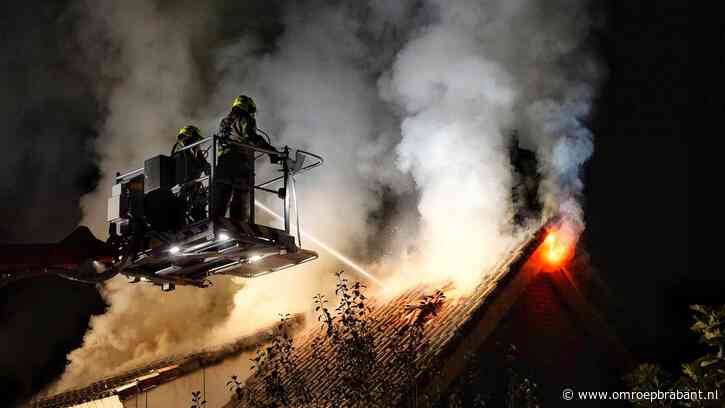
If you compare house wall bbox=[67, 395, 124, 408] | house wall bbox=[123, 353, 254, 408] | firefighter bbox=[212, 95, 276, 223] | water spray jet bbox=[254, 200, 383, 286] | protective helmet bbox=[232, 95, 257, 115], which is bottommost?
house wall bbox=[67, 395, 124, 408]

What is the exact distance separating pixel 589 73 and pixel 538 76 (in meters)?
0.98

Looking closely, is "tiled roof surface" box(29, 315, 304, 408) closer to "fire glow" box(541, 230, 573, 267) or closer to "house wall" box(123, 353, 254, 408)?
"house wall" box(123, 353, 254, 408)

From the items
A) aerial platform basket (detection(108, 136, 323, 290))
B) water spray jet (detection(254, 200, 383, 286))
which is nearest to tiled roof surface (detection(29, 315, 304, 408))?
water spray jet (detection(254, 200, 383, 286))

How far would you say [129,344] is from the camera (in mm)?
20938

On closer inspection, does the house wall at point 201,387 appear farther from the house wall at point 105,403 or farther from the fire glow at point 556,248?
the fire glow at point 556,248

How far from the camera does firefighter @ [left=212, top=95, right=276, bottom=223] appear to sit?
859 cm

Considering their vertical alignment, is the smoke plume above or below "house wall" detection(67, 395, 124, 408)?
above


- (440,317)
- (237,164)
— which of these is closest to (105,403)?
(440,317)

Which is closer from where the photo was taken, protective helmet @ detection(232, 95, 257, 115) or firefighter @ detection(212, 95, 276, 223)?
firefighter @ detection(212, 95, 276, 223)

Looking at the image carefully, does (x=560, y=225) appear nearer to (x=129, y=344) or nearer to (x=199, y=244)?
(x=199, y=244)

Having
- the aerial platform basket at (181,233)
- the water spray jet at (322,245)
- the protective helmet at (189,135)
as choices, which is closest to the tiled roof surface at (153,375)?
the water spray jet at (322,245)

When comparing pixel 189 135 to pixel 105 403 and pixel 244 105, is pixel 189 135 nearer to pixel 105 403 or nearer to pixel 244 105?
pixel 244 105

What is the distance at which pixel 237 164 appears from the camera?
29.0 ft

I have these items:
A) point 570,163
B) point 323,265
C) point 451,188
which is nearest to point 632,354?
→ point 570,163
